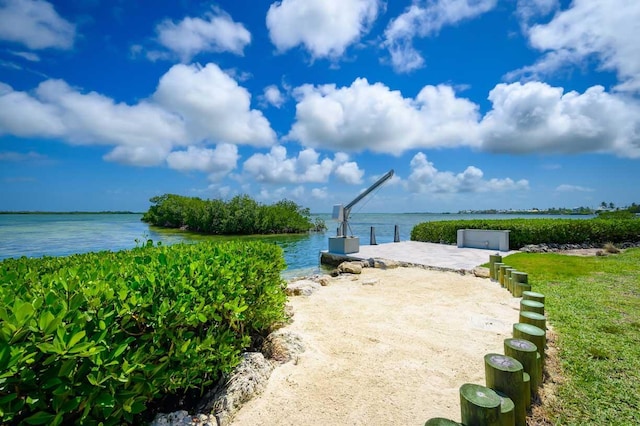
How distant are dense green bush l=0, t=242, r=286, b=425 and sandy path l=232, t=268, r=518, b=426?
77 cm

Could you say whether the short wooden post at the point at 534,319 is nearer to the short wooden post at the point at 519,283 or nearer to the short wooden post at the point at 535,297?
the short wooden post at the point at 535,297

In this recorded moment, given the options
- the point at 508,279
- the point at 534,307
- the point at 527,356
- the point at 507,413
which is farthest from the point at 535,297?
the point at 507,413

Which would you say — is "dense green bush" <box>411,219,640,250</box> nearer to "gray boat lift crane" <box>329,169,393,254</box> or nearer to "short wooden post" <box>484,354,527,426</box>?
"gray boat lift crane" <box>329,169,393,254</box>

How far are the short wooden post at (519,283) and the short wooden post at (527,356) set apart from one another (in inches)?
141

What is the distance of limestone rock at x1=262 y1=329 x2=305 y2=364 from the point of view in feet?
11.5

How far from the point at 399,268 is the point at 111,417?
9104mm

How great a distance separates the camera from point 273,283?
441cm

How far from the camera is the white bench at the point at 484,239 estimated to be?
13086 millimetres

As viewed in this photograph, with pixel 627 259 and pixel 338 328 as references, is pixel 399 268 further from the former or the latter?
pixel 627 259

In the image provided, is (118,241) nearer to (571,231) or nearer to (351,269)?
(351,269)

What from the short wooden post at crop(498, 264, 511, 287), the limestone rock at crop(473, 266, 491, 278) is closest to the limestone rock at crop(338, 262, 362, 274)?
the limestone rock at crop(473, 266, 491, 278)

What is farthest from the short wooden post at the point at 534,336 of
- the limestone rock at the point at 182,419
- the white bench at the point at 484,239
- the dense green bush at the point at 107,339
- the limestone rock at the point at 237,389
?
the white bench at the point at 484,239

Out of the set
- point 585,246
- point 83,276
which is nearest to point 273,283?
point 83,276

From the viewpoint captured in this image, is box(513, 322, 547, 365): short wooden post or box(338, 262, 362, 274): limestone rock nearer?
box(513, 322, 547, 365): short wooden post
